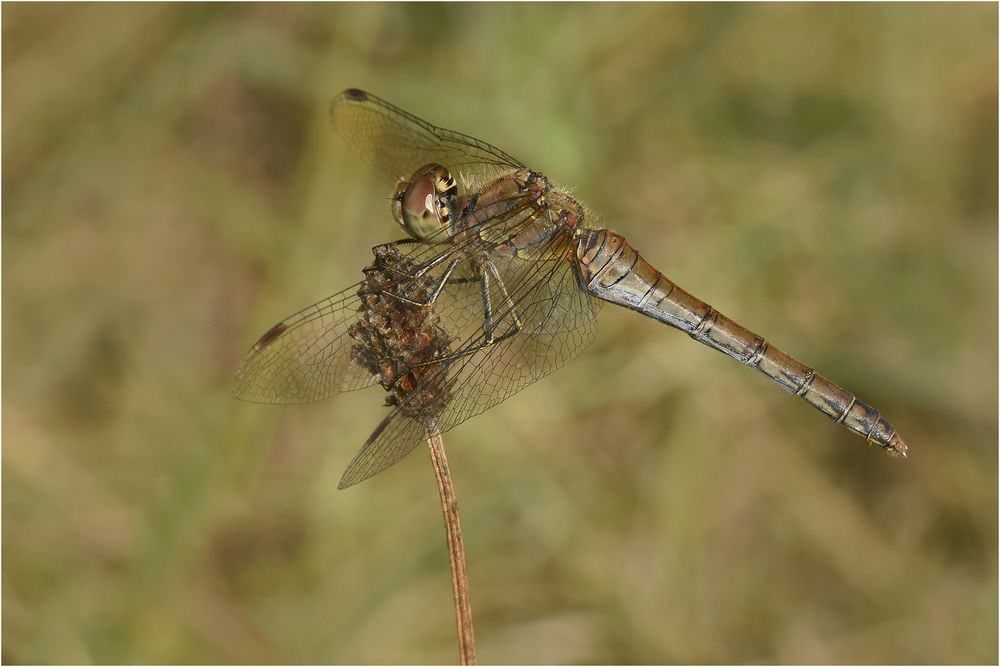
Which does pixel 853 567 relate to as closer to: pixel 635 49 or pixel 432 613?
pixel 432 613

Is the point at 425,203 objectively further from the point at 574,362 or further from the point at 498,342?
the point at 574,362

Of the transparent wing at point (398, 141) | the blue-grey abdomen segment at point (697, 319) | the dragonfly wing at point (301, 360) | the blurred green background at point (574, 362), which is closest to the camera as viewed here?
the dragonfly wing at point (301, 360)

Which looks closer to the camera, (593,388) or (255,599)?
(255,599)

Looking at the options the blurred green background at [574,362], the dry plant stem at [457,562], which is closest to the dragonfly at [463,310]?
the dry plant stem at [457,562]

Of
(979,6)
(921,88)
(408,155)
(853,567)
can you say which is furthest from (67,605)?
(979,6)

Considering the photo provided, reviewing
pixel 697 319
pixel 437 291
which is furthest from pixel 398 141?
pixel 697 319

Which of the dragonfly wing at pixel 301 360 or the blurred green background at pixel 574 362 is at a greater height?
the blurred green background at pixel 574 362

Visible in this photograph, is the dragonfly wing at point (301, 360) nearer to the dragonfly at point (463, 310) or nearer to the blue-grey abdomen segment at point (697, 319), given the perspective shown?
the dragonfly at point (463, 310)
